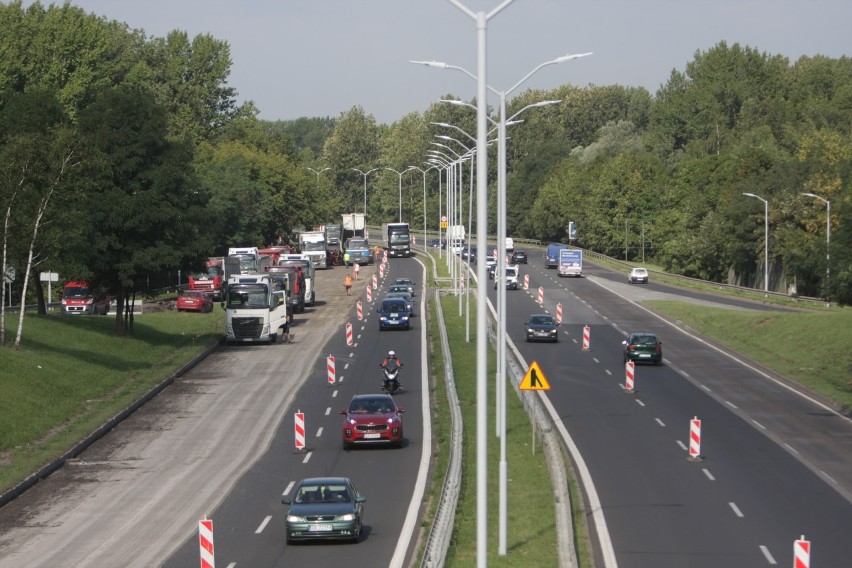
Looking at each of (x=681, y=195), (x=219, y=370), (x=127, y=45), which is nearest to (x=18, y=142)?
(x=219, y=370)

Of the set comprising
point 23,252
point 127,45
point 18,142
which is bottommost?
point 23,252

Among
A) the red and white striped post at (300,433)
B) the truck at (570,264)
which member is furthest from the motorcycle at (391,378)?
the truck at (570,264)

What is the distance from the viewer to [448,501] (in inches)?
1055

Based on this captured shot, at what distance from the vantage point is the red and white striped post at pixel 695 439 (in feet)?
112

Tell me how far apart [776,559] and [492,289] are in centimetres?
7436

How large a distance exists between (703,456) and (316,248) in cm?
8844

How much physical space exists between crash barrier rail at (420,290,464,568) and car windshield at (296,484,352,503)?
1.78 m

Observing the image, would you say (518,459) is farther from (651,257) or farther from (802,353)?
(651,257)

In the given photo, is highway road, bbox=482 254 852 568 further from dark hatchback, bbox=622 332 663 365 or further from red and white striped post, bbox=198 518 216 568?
red and white striped post, bbox=198 518 216 568

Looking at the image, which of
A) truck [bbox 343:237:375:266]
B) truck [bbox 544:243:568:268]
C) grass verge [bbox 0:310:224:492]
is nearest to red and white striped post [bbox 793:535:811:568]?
grass verge [bbox 0:310:224:492]

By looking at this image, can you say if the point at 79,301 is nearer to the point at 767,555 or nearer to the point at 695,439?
the point at 695,439

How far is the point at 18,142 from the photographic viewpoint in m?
48.7

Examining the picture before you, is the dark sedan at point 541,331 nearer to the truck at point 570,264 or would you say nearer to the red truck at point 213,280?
the red truck at point 213,280

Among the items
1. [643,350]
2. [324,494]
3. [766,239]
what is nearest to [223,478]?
[324,494]
